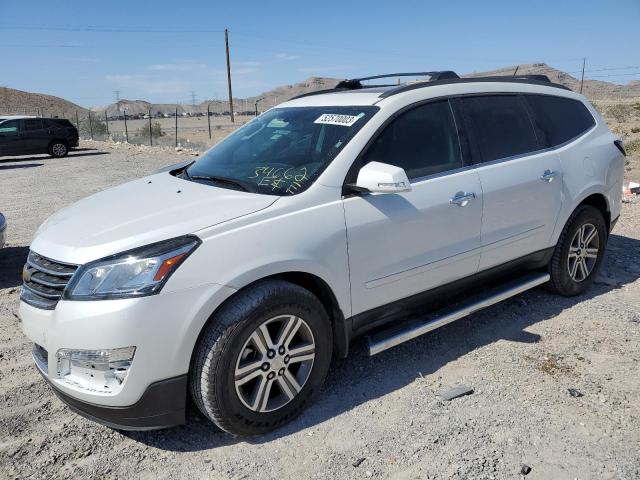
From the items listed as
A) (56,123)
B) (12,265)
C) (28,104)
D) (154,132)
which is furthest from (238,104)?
(12,265)

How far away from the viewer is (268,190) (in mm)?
3115

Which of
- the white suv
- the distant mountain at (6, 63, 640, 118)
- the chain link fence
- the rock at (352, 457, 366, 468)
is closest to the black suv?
the chain link fence

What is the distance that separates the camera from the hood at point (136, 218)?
2.66 meters

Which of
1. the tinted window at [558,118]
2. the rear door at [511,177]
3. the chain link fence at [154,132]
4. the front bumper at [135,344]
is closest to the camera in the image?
the front bumper at [135,344]

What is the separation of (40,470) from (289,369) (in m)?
1.33

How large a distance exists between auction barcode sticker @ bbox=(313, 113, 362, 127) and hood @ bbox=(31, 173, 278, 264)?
2.52 ft

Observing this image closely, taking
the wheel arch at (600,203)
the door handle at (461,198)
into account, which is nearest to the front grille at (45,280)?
the door handle at (461,198)

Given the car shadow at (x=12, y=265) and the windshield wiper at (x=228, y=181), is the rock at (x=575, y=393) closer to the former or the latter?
the windshield wiper at (x=228, y=181)

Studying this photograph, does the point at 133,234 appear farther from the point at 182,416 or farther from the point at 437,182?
the point at 437,182

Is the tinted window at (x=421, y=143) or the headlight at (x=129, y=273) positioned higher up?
the tinted window at (x=421, y=143)

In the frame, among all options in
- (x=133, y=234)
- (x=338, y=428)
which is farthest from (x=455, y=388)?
(x=133, y=234)

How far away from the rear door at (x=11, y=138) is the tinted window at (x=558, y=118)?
63.2 feet

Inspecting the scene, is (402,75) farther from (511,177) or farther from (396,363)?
(396,363)

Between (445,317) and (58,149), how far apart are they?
19812mm
